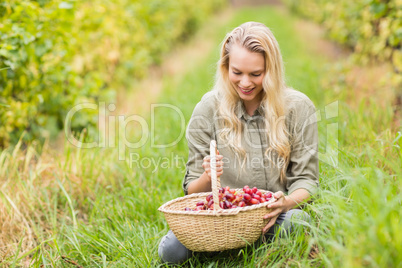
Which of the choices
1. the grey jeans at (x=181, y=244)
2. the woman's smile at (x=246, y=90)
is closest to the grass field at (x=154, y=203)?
the grey jeans at (x=181, y=244)

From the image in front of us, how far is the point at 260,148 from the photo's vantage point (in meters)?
2.40

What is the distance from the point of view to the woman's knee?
2.17 m

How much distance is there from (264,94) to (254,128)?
0.20 meters

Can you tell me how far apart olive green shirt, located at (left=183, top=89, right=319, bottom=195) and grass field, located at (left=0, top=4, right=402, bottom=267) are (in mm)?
166

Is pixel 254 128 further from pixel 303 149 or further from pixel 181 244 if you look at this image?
pixel 181 244

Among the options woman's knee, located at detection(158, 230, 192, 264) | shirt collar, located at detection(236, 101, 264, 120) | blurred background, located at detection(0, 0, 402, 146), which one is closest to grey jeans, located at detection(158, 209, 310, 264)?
woman's knee, located at detection(158, 230, 192, 264)

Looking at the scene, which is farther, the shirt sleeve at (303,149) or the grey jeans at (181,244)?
the shirt sleeve at (303,149)

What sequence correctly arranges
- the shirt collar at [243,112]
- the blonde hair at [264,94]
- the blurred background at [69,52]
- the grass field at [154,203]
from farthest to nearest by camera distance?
the blurred background at [69,52]
the shirt collar at [243,112]
the blonde hair at [264,94]
the grass field at [154,203]

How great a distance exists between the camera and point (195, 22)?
12.6m

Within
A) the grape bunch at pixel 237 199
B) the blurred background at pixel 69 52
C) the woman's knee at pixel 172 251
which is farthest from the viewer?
the blurred background at pixel 69 52

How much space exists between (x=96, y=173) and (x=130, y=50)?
351 cm

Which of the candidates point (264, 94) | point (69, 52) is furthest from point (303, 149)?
point (69, 52)

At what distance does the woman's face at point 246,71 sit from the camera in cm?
226

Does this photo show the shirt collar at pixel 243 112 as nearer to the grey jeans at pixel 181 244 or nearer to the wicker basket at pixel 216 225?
the wicker basket at pixel 216 225
